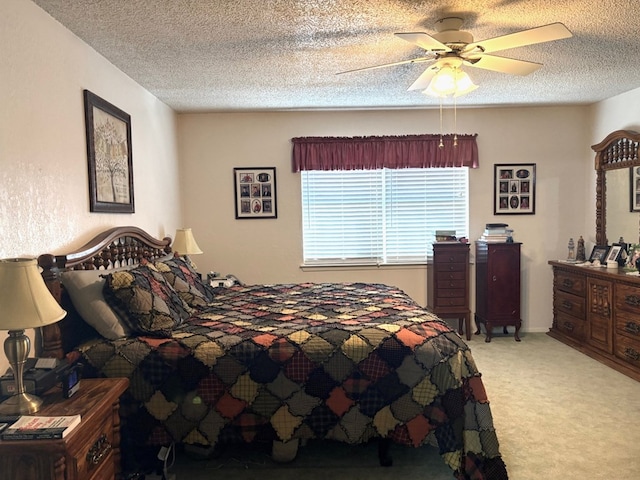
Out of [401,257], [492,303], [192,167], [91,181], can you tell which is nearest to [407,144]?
[401,257]

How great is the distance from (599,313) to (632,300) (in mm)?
459

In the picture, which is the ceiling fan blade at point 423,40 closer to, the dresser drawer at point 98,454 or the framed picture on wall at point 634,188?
the dresser drawer at point 98,454

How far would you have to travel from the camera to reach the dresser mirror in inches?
172

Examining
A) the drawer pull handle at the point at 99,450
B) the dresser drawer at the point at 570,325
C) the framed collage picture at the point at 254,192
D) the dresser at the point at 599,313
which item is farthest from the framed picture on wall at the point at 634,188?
the drawer pull handle at the point at 99,450

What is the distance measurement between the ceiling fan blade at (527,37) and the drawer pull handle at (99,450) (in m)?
2.61

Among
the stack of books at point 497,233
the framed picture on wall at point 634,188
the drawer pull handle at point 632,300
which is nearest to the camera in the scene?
the drawer pull handle at point 632,300

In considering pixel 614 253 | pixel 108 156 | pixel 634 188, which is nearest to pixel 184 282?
pixel 108 156

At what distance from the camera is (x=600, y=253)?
4676 mm

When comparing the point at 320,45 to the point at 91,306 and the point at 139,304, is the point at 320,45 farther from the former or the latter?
the point at 91,306

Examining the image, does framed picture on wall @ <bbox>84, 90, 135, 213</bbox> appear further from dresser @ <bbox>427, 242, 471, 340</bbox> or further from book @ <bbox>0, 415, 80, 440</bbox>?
dresser @ <bbox>427, 242, 471, 340</bbox>

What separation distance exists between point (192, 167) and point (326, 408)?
3556 mm

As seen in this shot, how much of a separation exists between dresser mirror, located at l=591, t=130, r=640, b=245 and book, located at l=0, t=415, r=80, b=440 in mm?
4745

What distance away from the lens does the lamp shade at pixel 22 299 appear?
5.38ft

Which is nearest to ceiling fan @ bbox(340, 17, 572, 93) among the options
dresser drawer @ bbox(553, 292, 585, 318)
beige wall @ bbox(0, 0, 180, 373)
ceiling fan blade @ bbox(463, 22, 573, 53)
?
ceiling fan blade @ bbox(463, 22, 573, 53)
